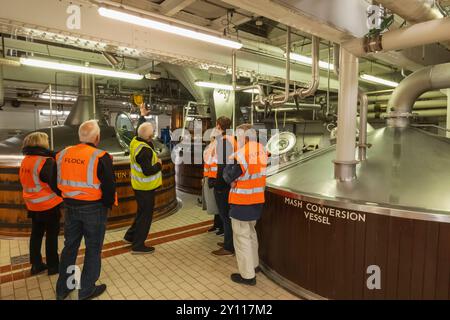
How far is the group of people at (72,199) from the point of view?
2.79 meters

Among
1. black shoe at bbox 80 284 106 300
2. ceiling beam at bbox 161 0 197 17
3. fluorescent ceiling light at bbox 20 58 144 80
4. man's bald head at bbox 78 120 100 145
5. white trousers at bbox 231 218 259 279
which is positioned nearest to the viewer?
man's bald head at bbox 78 120 100 145

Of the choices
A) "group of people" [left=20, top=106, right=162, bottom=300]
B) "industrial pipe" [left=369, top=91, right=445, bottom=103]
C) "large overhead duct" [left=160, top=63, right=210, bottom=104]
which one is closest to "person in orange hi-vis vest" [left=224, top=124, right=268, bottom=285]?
"group of people" [left=20, top=106, right=162, bottom=300]

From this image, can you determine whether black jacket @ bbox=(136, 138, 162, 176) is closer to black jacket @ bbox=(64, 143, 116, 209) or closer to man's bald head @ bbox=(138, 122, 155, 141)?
man's bald head @ bbox=(138, 122, 155, 141)

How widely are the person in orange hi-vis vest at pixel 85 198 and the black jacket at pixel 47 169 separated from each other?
379 millimetres

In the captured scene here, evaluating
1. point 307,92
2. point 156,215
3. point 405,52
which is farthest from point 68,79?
point 405,52

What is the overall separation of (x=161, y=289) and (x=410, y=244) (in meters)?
2.51

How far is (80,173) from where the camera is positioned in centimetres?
276

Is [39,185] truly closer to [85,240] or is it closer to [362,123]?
[85,240]

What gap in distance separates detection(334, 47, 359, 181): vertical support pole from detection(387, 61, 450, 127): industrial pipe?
1199 millimetres

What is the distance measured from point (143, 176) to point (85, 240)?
4.18 ft

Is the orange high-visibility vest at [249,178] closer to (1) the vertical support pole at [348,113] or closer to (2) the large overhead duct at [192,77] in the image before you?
(1) the vertical support pole at [348,113]

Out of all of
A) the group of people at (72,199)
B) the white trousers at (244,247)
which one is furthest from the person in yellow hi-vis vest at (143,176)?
the white trousers at (244,247)

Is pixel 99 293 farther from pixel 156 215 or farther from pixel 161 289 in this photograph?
pixel 156 215

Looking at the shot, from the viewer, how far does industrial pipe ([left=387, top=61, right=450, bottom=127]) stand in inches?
149
